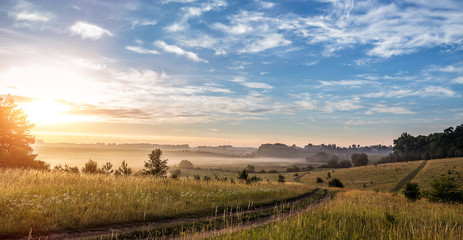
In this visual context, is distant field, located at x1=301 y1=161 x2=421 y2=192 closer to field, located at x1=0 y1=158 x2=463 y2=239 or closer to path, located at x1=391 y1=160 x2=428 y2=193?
path, located at x1=391 y1=160 x2=428 y2=193

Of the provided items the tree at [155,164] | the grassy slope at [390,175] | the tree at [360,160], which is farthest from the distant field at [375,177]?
the tree at [360,160]

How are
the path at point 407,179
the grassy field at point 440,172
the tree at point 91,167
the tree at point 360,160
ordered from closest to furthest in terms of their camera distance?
the tree at point 91,167, the grassy field at point 440,172, the path at point 407,179, the tree at point 360,160

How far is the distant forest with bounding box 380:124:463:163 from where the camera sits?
115625 millimetres

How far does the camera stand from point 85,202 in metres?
10.6

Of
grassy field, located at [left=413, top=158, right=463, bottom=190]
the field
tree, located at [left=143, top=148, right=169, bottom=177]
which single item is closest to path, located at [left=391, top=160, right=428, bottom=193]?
grassy field, located at [left=413, top=158, right=463, bottom=190]

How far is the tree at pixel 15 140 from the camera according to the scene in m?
26.0

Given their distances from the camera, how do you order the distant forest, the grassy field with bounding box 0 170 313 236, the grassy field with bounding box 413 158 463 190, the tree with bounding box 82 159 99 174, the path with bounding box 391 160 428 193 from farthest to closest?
1. the distant forest
2. the path with bounding box 391 160 428 193
3. the grassy field with bounding box 413 158 463 190
4. the tree with bounding box 82 159 99 174
5. the grassy field with bounding box 0 170 313 236

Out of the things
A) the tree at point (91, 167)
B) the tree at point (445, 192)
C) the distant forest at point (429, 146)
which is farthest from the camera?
the distant forest at point (429, 146)

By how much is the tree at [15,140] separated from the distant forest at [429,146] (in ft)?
469

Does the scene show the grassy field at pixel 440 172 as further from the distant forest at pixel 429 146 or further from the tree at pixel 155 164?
the tree at pixel 155 164

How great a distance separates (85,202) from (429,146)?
544 feet

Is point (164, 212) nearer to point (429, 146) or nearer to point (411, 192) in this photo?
point (411, 192)

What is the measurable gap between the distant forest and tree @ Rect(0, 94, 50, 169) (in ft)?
469

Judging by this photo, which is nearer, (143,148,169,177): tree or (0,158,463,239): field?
(0,158,463,239): field
